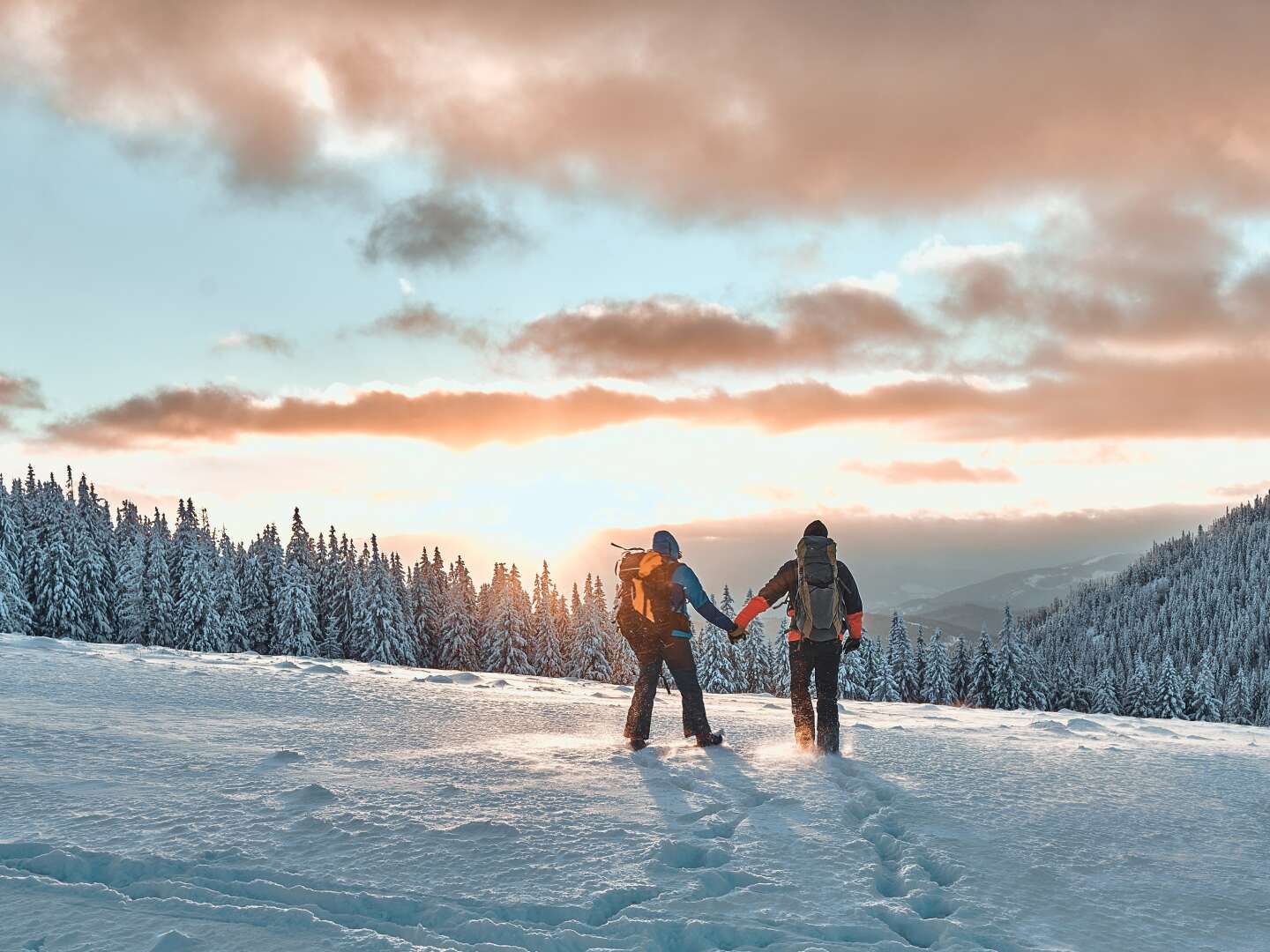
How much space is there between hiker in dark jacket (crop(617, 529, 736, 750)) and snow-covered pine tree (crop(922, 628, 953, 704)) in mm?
76634

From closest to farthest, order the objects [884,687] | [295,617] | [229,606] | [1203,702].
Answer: [295,617]
[229,606]
[884,687]
[1203,702]

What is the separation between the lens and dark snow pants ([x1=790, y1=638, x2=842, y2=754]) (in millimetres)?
9109

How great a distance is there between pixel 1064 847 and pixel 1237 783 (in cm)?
325

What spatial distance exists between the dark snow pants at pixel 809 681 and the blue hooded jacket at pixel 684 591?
2.99ft

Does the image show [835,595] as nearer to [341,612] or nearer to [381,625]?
[381,625]

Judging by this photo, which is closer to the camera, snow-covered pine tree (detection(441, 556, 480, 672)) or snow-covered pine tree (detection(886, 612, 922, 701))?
snow-covered pine tree (detection(441, 556, 480, 672))

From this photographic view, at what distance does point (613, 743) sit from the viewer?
8.98m

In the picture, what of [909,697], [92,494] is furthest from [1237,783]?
[92,494]

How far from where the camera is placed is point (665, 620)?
9492mm

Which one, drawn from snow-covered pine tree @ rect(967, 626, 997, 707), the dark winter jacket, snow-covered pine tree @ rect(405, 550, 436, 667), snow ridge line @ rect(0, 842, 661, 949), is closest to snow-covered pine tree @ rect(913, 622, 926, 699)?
snow-covered pine tree @ rect(967, 626, 997, 707)

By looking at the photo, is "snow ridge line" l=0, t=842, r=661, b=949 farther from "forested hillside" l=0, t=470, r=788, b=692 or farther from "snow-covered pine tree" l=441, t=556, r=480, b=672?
"snow-covered pine tree" l=441, t=556, r=480, b=672

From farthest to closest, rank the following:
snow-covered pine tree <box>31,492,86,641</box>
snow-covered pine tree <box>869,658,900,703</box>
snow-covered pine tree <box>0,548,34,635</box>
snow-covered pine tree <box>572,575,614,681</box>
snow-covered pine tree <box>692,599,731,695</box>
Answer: snow-covered pine tree <box>572,575,614,681</box>
snow-covered pine tree <box>869,658,900,703</box>
snow-covered pine tree <box>692,599,731,695</box>
snow-covered pine tree <box>31,492,86,641</box>
snow-covered pine tree <box>0,548,34,635</box>

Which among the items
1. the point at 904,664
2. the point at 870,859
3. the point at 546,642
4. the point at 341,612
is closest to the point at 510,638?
the point at 546,642

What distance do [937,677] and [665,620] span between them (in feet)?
260
